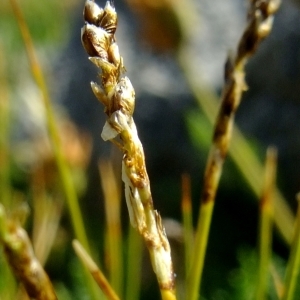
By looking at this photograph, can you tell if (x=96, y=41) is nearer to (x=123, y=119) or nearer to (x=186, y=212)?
(x=123, y=119)

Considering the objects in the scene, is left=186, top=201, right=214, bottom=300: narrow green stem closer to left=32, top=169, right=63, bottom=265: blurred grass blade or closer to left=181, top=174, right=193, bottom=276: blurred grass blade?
left=181, top=174, right=193, bottom=276: blurred grass blade

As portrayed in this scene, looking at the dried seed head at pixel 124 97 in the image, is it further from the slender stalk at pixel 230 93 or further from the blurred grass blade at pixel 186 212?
the blurred grass blade at pixel 186 212

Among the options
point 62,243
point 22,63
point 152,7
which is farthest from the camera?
point 22,63

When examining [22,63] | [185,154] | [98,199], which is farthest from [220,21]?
[22,63]

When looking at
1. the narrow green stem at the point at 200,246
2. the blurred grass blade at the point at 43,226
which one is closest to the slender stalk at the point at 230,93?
the narrow green stem at the point at 200,246

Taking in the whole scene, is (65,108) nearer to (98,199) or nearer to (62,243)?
(98,199)

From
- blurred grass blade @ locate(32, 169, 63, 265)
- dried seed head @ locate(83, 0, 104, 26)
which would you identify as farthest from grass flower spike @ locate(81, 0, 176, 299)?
blurred grass blade @ locate(32, 169, 63, 265)

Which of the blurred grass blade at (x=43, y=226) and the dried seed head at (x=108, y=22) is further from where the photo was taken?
the blurred grass blade at (x=43, y=226)
